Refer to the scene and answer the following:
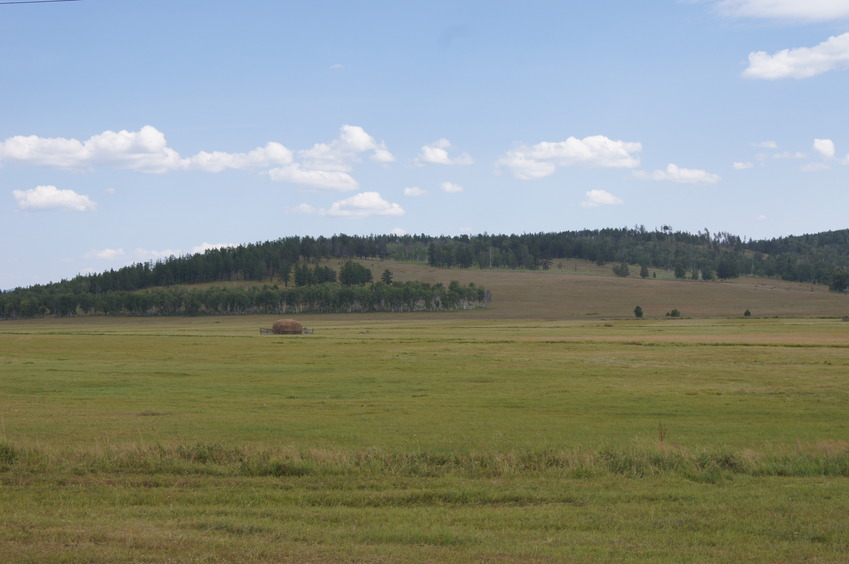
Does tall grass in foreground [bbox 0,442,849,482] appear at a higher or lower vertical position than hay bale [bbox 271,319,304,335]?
higher

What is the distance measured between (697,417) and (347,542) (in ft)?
64.4

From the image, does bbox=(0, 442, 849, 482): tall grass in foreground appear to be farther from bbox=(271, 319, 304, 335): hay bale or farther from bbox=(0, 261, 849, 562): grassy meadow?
bbox=(271, 319, 304, 335): hay bale

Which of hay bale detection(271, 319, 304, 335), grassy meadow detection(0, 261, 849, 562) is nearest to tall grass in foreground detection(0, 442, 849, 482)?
grassy meadow detection(0, 261, 849, 562)

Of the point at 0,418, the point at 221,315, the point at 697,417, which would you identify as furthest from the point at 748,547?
the point at 221,315

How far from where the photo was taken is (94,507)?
43.1 feet

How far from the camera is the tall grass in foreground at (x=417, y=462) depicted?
16.0 m

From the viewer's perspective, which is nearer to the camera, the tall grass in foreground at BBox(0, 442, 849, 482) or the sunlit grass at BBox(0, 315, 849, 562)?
the sunlit grass at BBox(0, 315, 849, 562)

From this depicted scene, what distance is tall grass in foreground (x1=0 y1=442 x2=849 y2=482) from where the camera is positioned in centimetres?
1603

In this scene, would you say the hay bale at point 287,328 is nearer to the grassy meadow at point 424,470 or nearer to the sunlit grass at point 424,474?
the grassy meadow at point 424,470

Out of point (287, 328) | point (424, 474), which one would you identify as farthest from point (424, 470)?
point (287, 328)

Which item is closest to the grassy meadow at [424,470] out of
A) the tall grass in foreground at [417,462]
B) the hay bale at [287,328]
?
the tall grass in foreground at [417,462]

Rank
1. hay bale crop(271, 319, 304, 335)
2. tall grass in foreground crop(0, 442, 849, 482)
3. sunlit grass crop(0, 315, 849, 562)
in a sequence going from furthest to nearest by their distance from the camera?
1. hay bale crop(271, 319, 304, 335)
2. tall grass in foreground crop(0, 442, 849, 482)
3. sunlit grass crop(0, 315, 849, 562)

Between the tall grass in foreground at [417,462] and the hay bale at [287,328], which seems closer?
the tall grass in foreground at [417,462]

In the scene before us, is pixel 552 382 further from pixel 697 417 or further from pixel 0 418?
pixel 0 418
